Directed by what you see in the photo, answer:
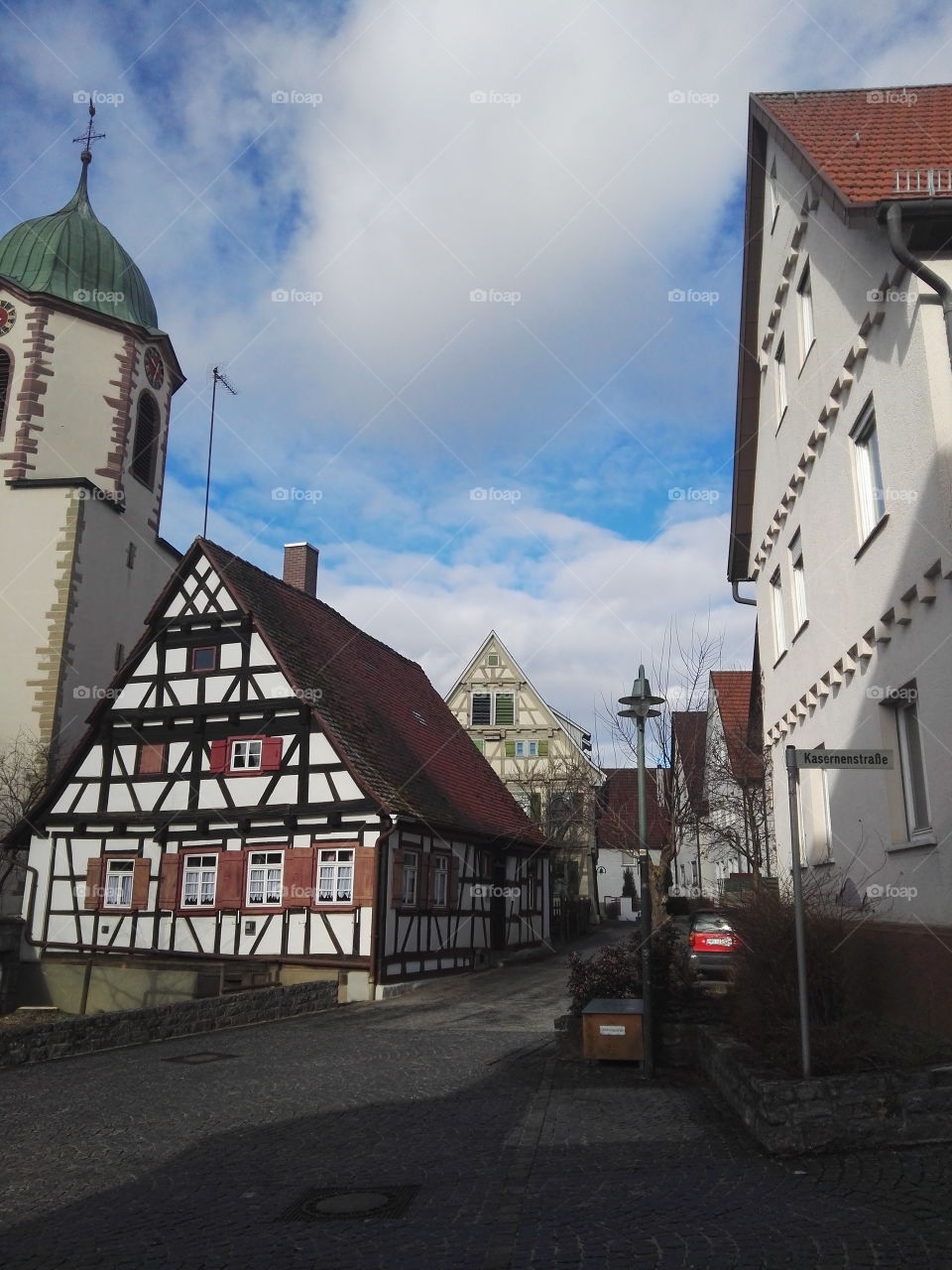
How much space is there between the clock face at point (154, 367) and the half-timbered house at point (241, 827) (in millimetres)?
13039

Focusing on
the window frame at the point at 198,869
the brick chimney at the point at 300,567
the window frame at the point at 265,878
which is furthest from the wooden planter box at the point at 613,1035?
the brick chimney at the point at 300,567

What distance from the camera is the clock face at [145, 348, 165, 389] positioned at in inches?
1410

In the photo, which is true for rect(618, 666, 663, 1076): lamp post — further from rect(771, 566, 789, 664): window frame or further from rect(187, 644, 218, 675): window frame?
rect(187, 644, 218, 675): window frame

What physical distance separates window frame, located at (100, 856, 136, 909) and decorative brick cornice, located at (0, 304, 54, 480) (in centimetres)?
1390

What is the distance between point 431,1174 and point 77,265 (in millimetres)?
33965

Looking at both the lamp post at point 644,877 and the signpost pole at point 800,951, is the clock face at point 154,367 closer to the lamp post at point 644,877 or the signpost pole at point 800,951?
the lamp post at point 644,877

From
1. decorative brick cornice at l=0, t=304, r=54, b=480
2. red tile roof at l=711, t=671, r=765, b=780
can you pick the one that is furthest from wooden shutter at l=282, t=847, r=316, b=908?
decorative brick cornice at l=0, t=304, r=54, b=480

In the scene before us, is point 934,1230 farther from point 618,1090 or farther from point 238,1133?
point 238,1133

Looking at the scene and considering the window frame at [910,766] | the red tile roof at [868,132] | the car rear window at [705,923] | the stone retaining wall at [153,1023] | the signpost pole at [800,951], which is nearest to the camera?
the signpost pole at [800,951]

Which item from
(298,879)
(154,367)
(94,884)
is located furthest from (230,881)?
(154,367)

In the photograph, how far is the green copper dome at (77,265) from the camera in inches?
1364

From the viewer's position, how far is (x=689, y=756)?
3384 centimetres

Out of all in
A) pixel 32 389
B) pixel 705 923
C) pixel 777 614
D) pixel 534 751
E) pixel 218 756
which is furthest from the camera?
pixel 534 751

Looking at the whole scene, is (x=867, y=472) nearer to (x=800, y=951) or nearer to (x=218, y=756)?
(x=800, y=951)
